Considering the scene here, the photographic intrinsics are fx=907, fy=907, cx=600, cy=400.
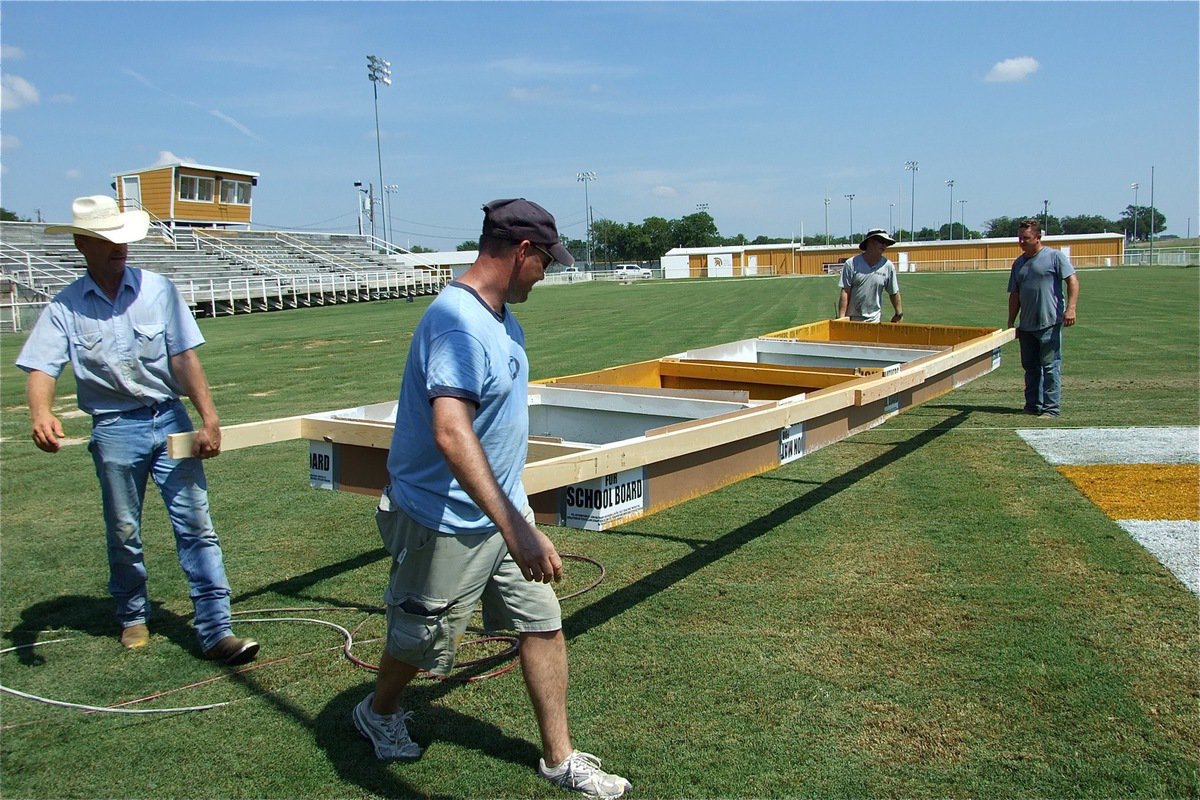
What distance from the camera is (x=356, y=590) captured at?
16.6 feet

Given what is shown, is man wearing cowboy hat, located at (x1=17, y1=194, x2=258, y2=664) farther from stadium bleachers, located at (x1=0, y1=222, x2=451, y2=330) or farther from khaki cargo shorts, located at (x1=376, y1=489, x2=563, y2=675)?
stadium bleachers, located at (x1=0, y1=222, x2=451, y2=330)

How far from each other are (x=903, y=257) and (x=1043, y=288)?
8244 centimetres

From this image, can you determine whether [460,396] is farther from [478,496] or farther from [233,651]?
[233,651]

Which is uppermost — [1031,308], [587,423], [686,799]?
[1031,308]

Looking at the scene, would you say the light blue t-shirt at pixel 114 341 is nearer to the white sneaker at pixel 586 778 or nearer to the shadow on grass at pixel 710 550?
the shadow on grass at pixel 710 550

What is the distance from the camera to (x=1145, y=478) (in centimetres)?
679

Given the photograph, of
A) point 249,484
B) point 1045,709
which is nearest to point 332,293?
point 249,484

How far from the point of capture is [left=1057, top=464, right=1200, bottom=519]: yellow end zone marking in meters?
5.97

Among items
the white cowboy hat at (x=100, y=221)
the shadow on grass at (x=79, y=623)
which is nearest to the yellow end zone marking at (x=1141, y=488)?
the shadow on grass at (x=79, y=623)

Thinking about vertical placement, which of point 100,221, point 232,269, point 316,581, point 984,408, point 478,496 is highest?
point 232,269

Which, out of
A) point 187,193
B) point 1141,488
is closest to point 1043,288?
point 1141,488

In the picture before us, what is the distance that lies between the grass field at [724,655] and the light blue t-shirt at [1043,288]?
8.38 ft

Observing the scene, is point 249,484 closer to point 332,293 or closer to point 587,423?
point 587,423

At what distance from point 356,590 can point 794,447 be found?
254 centimetres
